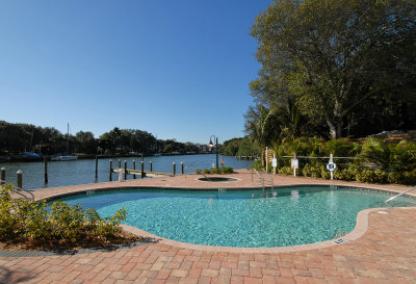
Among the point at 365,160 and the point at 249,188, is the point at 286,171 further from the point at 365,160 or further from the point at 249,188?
the point at 249,188

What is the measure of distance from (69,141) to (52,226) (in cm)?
7086

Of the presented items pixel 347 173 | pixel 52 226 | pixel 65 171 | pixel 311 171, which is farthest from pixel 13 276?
pixel 65 171

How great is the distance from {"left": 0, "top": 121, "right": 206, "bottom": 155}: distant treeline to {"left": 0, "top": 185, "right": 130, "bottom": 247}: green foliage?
2326 inches

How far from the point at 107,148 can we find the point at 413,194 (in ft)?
235

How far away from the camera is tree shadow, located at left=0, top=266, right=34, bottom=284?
297 centimetres

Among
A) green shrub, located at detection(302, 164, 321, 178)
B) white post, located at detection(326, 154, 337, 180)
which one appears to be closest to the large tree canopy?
green shrub, located at detection(302, 164, 321, 178)

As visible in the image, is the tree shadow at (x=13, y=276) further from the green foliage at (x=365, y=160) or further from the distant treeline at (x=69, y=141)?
the distant treeline at (x=69, y=141)

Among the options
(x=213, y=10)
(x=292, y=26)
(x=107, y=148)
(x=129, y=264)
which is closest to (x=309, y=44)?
(x=292, y=26)

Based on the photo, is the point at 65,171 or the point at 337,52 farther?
the point at 65,171

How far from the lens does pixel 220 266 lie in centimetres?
342

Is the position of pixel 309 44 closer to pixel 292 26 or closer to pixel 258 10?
pixel 292 26

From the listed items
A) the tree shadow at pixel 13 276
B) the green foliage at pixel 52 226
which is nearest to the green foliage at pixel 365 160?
the green foliage at pixel 52 226

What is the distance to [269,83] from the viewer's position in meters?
20.6

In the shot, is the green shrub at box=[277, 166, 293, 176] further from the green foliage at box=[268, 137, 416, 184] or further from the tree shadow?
the tree shadow
